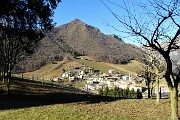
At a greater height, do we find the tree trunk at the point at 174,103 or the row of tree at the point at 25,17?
the row of tree at the point at 25,17

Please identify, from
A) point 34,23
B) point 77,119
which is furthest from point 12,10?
point 77,119

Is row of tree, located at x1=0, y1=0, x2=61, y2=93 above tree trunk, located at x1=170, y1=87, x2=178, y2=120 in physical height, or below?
above

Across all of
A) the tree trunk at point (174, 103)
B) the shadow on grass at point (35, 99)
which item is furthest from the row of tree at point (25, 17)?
the tree trunk at point (174, 103)

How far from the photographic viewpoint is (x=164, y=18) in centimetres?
1304

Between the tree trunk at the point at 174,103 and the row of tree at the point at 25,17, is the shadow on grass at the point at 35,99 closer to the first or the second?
the row of tree at the point at 25,17

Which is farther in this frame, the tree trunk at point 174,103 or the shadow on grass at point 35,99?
the shadow on grass at point 35,99

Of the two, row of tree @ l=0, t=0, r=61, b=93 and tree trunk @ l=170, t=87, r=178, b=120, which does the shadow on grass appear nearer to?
row of tree @ l=0, t=0, r=61, b=93

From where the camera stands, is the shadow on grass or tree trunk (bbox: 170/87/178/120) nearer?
tree trunk (bbox: 170/87/178/120)

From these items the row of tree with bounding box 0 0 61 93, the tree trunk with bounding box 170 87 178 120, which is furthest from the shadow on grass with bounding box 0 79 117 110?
the tree trunk with bounding box 170 87 178 120

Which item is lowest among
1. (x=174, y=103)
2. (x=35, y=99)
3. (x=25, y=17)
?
(x=35, y=99)

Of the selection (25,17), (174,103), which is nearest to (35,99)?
(25,17)

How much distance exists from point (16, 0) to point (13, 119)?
9.35 meters

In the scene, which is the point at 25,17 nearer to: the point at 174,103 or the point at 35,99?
the point at 35,99

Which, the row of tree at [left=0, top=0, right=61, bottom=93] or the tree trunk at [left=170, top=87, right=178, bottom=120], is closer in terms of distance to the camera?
the tree trunk at [left=170, top=87, right=178, bottom=120]
